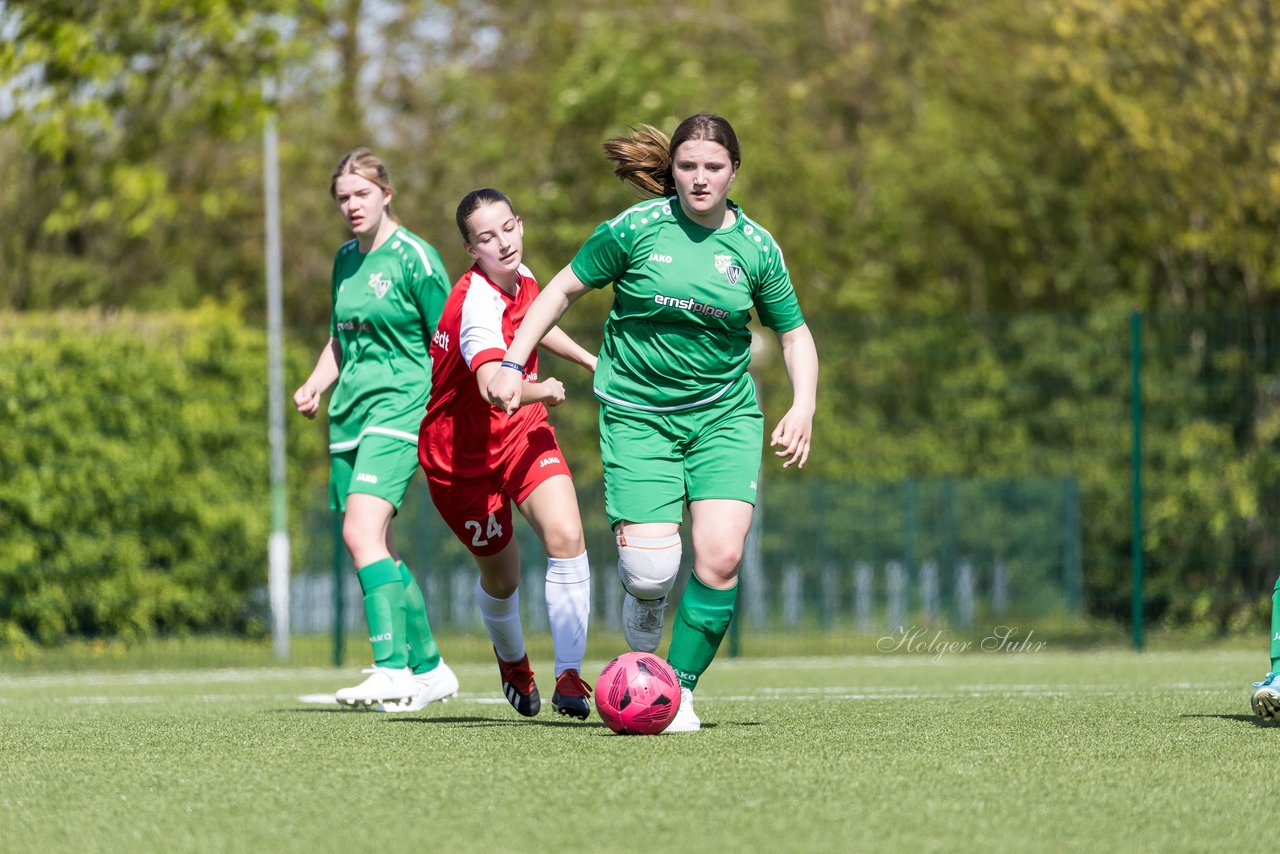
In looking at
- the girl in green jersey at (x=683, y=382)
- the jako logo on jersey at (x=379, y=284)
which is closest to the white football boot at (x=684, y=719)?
the girl in green jersey at (x=683, y=382)

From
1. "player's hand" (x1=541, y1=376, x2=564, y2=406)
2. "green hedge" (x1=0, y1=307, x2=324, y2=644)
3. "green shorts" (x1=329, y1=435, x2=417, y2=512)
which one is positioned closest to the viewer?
"player's hand" (x1=541, y1=376, x2=564, y2=406)

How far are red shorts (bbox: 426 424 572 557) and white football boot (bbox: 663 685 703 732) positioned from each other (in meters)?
1.06

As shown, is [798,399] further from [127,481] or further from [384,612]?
[127,481]

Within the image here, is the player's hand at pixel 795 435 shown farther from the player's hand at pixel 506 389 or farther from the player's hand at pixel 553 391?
the player's hand at pixel 506 389

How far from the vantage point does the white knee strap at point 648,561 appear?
5.94 m

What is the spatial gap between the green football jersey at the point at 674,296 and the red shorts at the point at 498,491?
1.89ft

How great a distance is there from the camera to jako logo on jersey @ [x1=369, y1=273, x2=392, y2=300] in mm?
7301

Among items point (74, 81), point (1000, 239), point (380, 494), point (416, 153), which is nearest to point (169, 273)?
point (416, 153)

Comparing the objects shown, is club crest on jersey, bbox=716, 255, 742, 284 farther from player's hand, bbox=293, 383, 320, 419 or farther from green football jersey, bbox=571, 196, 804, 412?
player's hand, bbox=293, 383, 320, 419

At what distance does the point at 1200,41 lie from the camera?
14680 millimetres

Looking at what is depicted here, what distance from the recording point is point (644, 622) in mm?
6168

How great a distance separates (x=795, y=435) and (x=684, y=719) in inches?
40.2

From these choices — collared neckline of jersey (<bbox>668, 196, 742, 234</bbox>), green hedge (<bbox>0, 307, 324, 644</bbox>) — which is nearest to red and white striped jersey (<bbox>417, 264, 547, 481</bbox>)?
collared neckline of jersey (<bbox>668, 196, 742, 234</bbox>)

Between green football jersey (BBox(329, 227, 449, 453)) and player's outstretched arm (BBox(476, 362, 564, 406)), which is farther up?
green football jersey (BBox(329, 227, 449, 453))
